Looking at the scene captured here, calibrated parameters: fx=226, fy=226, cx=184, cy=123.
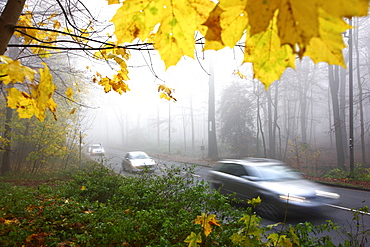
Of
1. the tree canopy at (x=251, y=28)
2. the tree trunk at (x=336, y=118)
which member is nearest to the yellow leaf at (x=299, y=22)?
the tree canopy at (x=251, y=28)

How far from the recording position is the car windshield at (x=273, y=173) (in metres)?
6.41

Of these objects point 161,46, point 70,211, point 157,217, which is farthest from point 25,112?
point 70,211

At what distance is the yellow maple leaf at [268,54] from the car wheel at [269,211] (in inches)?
226

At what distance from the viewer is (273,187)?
592 cm

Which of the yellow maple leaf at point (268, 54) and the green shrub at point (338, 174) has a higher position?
the yellow maple leaf at point (268, 54)

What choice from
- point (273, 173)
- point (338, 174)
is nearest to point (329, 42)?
point (273, 173)

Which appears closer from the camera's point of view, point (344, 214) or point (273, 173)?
point (344, 214)

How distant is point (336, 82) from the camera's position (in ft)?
54.9

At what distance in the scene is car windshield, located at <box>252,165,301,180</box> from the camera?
641 centimetres

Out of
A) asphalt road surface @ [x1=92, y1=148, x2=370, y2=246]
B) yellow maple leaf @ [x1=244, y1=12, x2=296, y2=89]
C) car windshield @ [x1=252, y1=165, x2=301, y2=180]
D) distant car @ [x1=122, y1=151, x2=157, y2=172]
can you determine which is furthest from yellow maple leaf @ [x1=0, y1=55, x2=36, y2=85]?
distant car @ [x1=122, y1=151, x2=157, y2=172]

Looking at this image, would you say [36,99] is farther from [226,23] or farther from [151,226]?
[151,226]

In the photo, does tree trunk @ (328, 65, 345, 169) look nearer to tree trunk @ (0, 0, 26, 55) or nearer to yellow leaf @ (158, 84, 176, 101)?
yellow leaf @ (158, 84, 176, 101)

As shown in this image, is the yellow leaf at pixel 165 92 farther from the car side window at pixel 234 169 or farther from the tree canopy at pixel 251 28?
the car side window at pixel 234 169

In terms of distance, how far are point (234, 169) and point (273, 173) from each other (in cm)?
122
